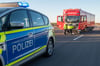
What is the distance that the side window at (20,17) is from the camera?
11.8ft

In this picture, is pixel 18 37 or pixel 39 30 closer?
pixel 18 37

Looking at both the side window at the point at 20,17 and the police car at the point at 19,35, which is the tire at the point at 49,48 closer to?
the police car at the point at 19,35

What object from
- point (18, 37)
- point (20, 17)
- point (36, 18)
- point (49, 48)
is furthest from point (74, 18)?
point (18, 37)

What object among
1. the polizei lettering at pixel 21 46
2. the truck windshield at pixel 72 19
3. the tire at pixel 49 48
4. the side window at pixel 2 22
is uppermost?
the truck windshield at pixel 72 19

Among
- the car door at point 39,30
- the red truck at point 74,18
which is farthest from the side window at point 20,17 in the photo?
the red truck at point 74,18

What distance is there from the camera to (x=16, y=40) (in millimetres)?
3432

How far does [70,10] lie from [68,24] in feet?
6.54

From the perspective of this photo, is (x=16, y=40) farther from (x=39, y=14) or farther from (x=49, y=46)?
(x=49, y=46)

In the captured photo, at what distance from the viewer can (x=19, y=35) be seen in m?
3.55

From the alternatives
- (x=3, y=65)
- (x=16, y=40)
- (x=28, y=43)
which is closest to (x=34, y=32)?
(x=28, y=43)

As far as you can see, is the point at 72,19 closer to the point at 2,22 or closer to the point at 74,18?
the point at 74,18

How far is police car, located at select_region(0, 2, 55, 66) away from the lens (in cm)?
312

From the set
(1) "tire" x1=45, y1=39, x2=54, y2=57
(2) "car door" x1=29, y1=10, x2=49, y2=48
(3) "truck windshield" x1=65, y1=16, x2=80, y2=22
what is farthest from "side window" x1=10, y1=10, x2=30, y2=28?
(3) "truck windshield" x1=65, y1=16, x2=80, y2=22

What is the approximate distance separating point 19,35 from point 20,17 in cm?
59
